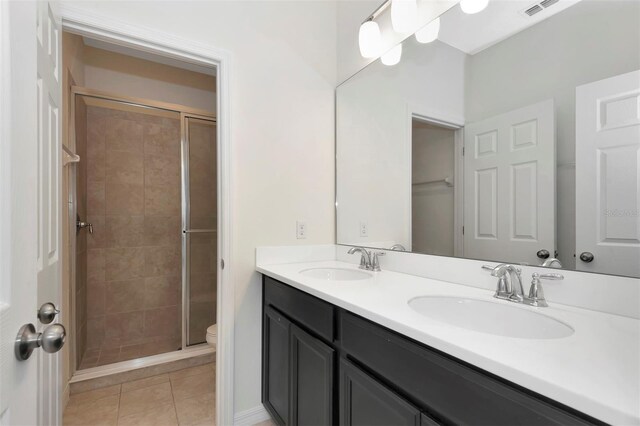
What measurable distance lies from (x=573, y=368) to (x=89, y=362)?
9.51ft

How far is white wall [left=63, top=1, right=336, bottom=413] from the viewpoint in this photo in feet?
5.21

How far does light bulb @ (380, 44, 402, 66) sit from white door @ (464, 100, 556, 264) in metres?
0.62

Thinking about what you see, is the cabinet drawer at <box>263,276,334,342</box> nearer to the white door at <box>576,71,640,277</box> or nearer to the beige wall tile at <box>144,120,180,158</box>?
the white door at <box>576,71,640,277</box>

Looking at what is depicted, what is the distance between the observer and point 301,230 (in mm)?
1808

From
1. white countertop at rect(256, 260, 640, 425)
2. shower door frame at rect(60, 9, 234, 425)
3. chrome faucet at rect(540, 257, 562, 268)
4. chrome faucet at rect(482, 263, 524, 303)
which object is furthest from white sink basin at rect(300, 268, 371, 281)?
chrome faucet at rect(540, 257, 562, 268)

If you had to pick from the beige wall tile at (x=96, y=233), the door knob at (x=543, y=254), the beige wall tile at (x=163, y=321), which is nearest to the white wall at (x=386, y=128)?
the door knob at (x=543, y=254)

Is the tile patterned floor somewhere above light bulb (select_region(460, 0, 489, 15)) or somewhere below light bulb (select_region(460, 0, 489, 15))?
below

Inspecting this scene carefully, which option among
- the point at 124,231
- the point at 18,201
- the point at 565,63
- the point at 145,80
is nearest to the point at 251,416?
the point at 18,201

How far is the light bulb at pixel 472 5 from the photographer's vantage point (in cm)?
115

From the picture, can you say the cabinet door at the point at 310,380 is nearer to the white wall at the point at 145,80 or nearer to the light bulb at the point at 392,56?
the light bulb at the point at 392,56

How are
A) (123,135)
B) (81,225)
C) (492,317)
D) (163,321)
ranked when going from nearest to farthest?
(492,317)
(81,225)
(123,135)
(163,321)

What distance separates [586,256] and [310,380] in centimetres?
105

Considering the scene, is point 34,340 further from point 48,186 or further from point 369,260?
point 369,260

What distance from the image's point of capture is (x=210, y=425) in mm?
1631
